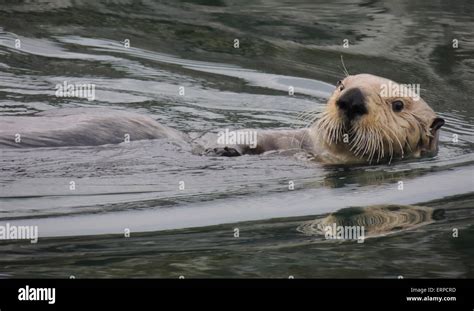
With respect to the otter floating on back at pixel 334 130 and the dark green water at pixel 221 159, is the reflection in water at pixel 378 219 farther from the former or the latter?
the otter floating on back at pixel 334 130

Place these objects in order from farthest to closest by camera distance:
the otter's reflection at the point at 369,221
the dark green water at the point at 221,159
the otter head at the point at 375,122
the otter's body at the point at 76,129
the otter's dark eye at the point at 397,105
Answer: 1. the otter's dark eye at the point at 397,105
2. the otter head at the point at 375,122
3. the otter's body at the point at 76,129
4. the otter's reflection at the point at 369,221
5. the dark green water at the point at 221,159

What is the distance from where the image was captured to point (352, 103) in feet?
21.1

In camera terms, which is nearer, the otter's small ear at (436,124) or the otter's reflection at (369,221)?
the otter's reflection at (369,221)

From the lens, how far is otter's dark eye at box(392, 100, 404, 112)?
21.8 feet

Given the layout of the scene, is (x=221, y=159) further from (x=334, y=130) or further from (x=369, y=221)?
(x=369, y=221)

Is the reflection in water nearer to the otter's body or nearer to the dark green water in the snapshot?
the dark green water

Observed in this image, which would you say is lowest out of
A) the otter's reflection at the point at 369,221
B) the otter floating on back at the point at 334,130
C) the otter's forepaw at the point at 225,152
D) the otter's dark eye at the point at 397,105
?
the otter's reflection at the point at 369,221

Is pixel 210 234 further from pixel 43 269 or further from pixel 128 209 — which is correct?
pixel 43 269

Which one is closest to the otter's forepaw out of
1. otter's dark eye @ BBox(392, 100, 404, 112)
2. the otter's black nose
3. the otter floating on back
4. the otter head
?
the otter floating on back

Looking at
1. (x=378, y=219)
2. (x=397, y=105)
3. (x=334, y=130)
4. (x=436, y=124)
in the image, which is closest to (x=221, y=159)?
(x=334, y=130)

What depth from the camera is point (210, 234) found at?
518 centimetres

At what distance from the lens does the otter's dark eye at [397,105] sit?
6.64 metres

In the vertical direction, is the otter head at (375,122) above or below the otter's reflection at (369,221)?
above

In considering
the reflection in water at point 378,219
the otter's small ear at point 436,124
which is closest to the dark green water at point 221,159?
the reflection in water at point 378,219
